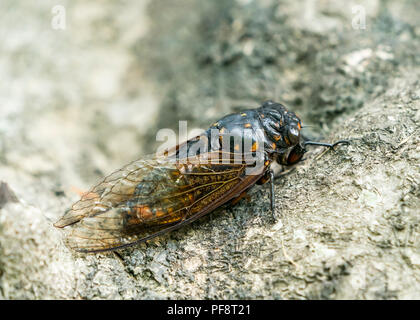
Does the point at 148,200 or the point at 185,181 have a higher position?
the point at 185,181

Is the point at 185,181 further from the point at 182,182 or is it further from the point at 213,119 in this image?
the point at 213,119

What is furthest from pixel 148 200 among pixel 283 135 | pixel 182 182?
pixel 283 135

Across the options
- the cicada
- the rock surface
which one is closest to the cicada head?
the cicada

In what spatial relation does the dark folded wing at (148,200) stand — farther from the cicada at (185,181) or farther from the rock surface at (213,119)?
the rock surface at (213,119)

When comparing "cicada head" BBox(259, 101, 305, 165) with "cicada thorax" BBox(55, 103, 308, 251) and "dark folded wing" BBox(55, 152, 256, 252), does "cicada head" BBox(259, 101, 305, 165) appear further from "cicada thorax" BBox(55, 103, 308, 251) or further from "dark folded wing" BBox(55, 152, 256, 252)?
"dark folded wing" BBox(55, 152, 256, 252)

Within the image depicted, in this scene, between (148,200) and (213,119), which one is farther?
(213,119)

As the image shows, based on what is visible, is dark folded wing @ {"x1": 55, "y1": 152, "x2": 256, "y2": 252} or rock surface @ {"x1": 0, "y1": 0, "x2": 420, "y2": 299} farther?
dark folded wing @ {"x1": 55, "y1": 152, "x2": 256, "y2": 252}
